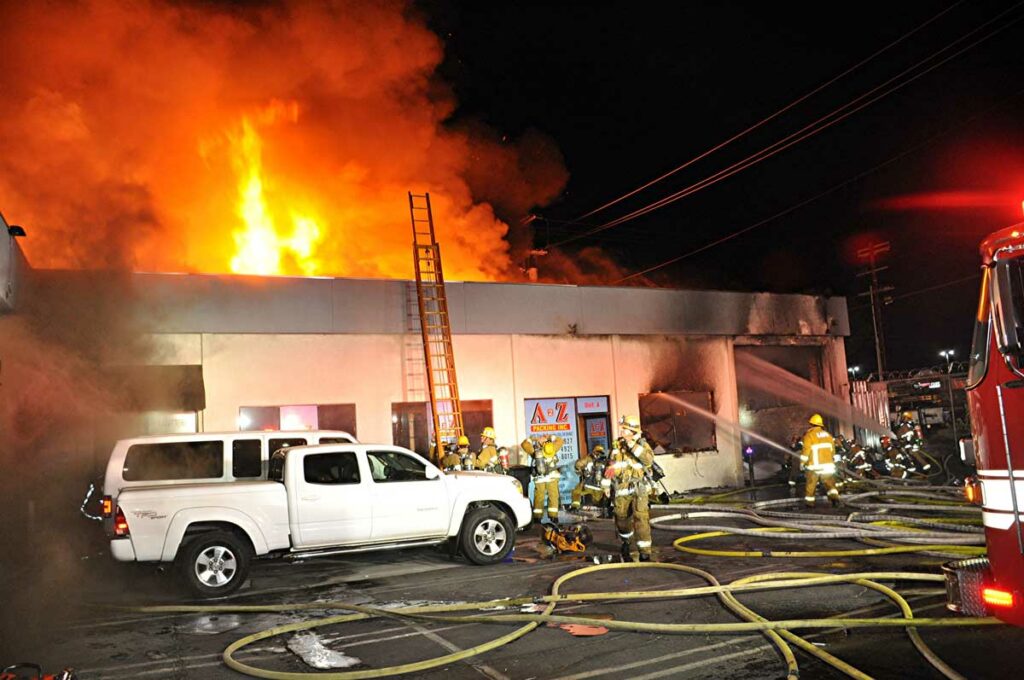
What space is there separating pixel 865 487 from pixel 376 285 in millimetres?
10533

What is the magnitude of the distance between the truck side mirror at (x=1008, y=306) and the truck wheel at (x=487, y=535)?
6444 millimetres

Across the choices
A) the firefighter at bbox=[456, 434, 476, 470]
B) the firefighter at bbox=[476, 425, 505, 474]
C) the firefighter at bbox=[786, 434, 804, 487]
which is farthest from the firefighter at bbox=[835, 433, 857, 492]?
the firefighter at bbox=[456, 434, 476, 470]

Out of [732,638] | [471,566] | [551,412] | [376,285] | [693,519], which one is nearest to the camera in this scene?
[732,638]

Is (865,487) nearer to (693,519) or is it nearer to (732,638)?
(693,519)

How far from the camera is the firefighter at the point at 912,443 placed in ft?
49.6

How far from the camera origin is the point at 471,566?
905cm

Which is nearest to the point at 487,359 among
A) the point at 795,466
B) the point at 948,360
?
the point at 795,466

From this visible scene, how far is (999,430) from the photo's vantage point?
4.04 meters

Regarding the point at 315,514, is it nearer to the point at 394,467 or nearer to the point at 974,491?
the point at 394,467

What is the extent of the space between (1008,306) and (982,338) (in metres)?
0.35

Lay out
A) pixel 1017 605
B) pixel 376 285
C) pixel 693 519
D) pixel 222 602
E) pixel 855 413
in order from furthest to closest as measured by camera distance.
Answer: pixel 855 413 → pixel 376 285 → pixel 693 519 → pixel 222 602 → pixel 1017 605

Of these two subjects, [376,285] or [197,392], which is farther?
[376,285]

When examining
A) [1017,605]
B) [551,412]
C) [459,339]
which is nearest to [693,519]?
[551,412]

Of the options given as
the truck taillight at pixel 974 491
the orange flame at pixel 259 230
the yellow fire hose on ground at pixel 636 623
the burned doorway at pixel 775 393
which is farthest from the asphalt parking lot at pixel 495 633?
the burned doorway at pixel 775 393
